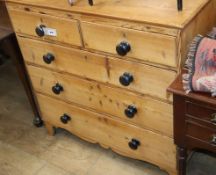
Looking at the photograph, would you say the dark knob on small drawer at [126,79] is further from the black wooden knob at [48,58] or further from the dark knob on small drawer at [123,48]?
the black wooden knob at [48,58]

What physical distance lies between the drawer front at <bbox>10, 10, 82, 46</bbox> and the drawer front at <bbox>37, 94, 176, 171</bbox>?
393 millimetres

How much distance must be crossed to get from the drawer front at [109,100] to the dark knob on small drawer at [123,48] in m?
0.22

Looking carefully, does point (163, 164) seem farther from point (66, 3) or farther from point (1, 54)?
point (1, 54)

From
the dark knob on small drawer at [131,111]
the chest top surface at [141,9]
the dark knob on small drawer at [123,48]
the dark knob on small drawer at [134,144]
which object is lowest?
the dark knob on small drawer at [134,144]

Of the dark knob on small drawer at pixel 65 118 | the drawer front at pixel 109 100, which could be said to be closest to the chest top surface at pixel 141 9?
the drawer front at pixel 109 100

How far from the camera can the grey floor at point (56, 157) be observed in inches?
68.1

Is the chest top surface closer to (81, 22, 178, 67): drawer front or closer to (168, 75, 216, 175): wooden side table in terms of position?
(81, 22, 178, 67): drawer front

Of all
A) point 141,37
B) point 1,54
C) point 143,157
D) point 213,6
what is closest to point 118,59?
point 141,37

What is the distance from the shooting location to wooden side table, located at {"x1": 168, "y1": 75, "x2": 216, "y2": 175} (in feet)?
3.47

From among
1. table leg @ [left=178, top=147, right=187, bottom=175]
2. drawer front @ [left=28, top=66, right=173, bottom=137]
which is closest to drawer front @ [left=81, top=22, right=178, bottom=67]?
drawer front @ [left=28, top=66, right=173, bottom=137]

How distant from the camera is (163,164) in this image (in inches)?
61.9

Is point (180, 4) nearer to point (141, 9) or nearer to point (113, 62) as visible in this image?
point (141, 9)

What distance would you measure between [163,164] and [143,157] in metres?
0.10

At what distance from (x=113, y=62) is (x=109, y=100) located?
0.22 metres
